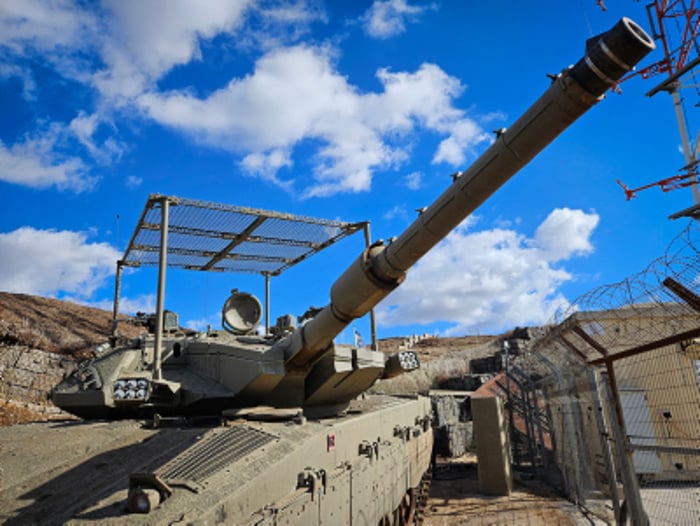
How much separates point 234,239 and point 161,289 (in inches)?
142

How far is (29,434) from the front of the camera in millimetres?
5793

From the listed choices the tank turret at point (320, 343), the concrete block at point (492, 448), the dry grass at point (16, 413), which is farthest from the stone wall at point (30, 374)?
the concrete block at point (492, 448)

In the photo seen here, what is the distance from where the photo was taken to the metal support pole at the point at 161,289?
7145 millimetres

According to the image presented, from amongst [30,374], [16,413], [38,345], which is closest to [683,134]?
[16,413]

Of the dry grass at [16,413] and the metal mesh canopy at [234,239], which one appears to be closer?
the metal mesh canopy at [234,239]

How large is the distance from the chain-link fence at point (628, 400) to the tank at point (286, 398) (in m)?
2.29

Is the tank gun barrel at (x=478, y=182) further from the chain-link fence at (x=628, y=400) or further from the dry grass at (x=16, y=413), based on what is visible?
the dry grass at (x=16, y=413)

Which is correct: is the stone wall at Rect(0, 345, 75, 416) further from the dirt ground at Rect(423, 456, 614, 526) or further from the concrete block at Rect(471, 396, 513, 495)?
the concrete block at Rect(471, 396, 513, 495)

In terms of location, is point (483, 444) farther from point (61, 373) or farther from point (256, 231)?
point (61, 373)

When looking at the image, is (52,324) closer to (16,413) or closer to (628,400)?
(16,413)

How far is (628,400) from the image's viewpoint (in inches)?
487

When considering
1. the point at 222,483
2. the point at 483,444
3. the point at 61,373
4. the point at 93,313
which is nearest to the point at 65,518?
the point at 222,483

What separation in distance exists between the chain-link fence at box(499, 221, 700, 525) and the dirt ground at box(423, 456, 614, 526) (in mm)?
451

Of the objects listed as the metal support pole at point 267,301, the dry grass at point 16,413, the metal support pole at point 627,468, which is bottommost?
the metal support pole at point 627,468
